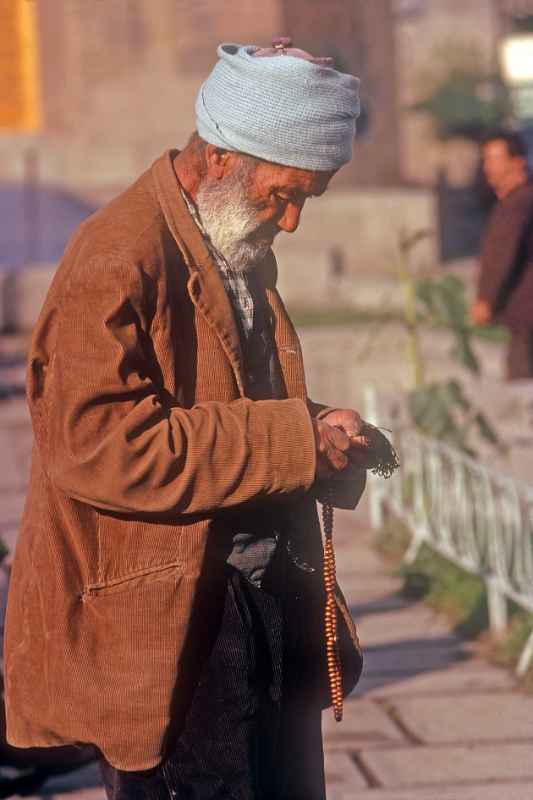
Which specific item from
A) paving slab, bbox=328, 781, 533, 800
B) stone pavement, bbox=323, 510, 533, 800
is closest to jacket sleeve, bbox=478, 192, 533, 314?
stone pavement, bbox=323, 510, 533, 800

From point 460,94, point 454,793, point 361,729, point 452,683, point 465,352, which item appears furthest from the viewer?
point 460,94

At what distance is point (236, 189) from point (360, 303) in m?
14.5

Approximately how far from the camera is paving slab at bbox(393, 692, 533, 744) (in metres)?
4.92

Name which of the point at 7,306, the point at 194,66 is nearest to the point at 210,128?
the point at 7,306

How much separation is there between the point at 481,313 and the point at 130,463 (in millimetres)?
5153

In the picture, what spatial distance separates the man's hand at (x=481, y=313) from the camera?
748 centimetres

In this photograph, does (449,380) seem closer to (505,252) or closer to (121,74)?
(505,252)

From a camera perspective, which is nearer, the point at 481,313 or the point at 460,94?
the point at 481,313

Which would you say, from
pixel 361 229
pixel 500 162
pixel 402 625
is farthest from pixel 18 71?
pixel 402 625

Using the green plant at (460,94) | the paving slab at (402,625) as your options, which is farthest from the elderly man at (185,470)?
the green plant at (460,94)

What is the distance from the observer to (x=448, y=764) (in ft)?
15.3

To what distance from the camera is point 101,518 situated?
264 centimetres

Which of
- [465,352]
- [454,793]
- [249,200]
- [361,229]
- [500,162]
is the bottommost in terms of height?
[361,229]

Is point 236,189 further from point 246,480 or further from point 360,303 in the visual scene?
point 360,303
